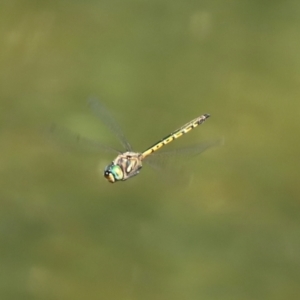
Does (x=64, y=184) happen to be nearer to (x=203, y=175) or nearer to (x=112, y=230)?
(x=112, y=230)

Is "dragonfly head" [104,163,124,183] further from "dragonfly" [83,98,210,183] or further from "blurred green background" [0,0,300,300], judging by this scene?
"blurred green background" [0,0,300,300]

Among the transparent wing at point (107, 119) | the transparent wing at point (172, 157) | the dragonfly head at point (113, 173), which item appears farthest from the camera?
the transparent wing at point (107, 119)

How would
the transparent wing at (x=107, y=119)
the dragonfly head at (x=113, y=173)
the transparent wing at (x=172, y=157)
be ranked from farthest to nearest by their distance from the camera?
the transparent wing at (x=107, y=119) → the transparent wing at (x=172, y=157) → the dragonfly head at (x=113, y=173)

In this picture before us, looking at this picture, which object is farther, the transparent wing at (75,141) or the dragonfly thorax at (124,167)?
the transparent wing at (75,141)

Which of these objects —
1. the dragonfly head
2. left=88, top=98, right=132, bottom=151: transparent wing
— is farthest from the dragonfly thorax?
left=88, top=98, right=132, bottom=151: transparent wing

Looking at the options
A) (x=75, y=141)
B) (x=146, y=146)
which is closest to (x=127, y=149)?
(x=146, y=146)

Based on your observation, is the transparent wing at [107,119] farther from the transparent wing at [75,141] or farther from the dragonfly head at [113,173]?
the dragonfly head at [113,173]

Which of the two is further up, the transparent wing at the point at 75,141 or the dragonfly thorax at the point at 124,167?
the transparent wing at the point at 75,141

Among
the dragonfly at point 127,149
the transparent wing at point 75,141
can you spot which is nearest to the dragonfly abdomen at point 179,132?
the dragonfly at point 127,149
